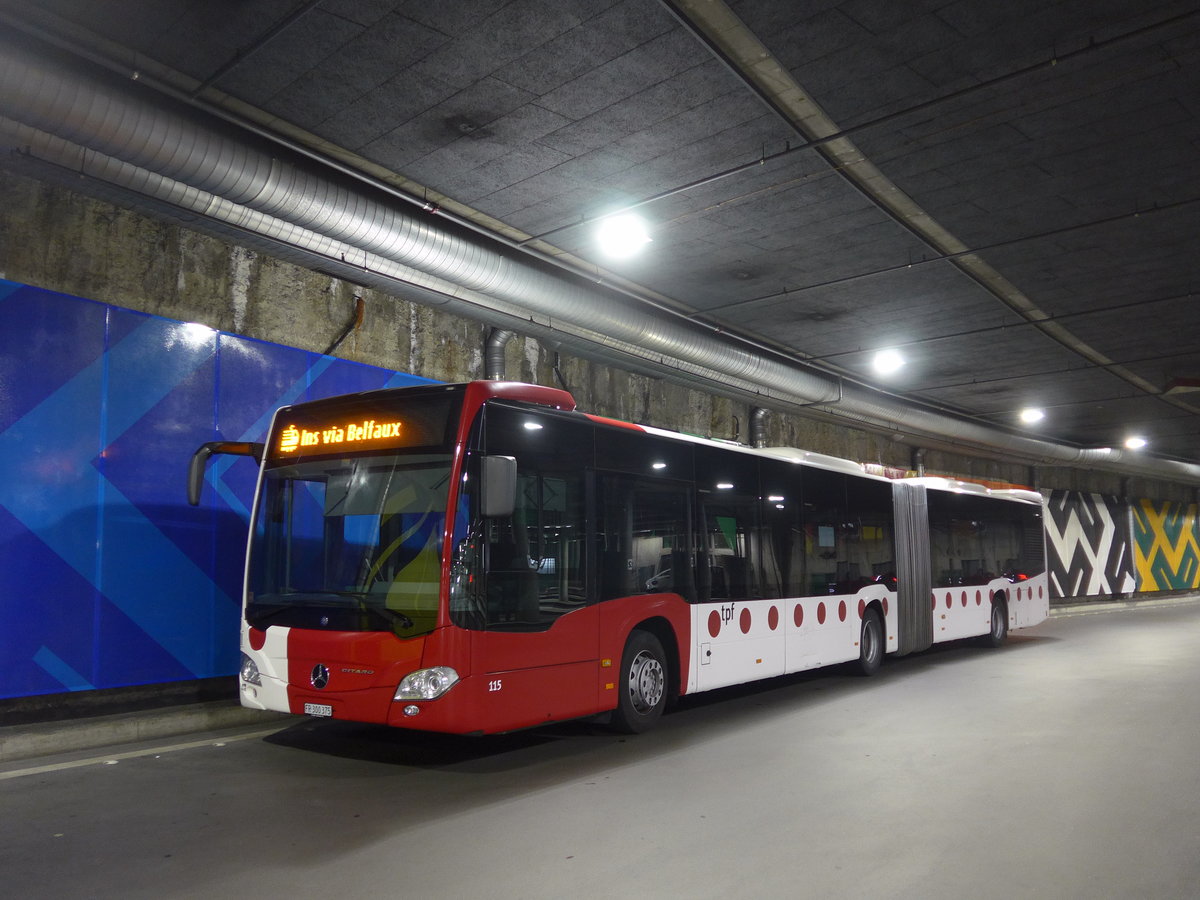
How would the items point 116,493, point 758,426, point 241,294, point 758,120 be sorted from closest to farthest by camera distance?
point 758,120 → point 116,493 → point 241,294 → point 758,426

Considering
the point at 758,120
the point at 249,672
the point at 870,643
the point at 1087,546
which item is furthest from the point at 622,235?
the point at 1087,546

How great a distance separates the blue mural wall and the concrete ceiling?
8.86ft

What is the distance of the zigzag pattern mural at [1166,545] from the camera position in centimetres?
3916

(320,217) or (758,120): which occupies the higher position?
(758,120)

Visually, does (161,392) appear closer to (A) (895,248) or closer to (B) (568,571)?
(B) (568,571)

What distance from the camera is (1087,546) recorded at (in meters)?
35.2

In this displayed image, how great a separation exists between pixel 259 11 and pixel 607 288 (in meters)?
7.48

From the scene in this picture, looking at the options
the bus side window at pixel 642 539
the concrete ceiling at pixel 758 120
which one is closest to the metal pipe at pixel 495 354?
the concrete ceiling at pixel 758 120

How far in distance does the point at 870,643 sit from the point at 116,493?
399 inches

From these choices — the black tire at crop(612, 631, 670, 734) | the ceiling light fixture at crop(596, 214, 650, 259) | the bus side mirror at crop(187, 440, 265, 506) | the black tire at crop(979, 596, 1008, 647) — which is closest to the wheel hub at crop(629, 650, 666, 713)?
the black tire at crop(612, 631, 670, 734)

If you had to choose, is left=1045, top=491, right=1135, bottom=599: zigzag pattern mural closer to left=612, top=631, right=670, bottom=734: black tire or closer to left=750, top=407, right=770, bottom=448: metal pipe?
left=750, top=407, right=770, bottom=448: metal pipe

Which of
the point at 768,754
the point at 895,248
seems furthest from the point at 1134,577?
the point at 768,754

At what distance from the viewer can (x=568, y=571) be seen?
784cm

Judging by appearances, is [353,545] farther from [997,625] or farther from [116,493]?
[997,625]
